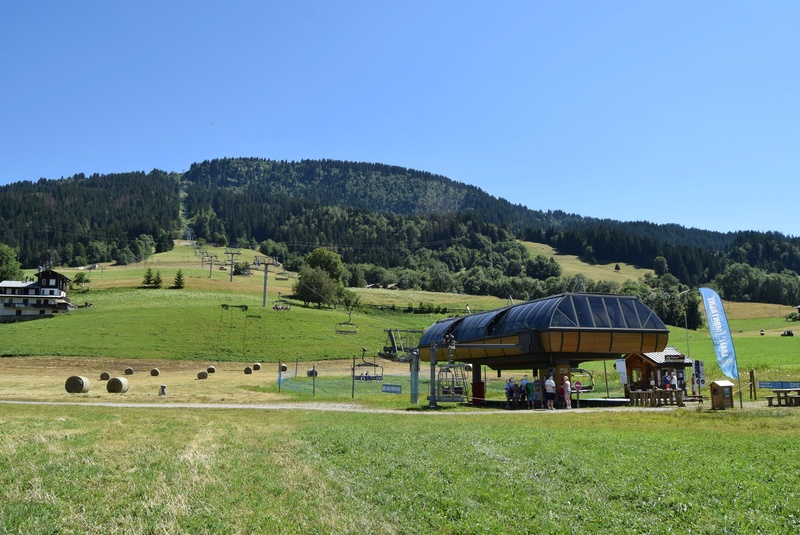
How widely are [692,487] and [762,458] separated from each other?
3.30m

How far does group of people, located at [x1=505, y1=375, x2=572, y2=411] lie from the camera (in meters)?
32.2

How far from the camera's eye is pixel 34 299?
109 metres

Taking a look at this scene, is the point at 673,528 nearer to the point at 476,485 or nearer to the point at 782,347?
the point at 476,485

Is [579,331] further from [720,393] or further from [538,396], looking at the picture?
[720,393]

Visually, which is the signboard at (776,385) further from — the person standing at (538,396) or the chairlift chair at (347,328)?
the chairlift chair at (347,328)

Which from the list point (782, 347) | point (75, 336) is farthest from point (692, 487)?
point (75, 336)

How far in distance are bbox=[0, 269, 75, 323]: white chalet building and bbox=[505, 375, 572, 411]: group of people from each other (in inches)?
3658

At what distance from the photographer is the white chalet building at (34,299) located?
106m

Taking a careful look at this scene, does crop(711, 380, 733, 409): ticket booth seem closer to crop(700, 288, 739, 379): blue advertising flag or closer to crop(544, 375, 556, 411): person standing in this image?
crop(700, 288, 739, 379): blue advertising flag

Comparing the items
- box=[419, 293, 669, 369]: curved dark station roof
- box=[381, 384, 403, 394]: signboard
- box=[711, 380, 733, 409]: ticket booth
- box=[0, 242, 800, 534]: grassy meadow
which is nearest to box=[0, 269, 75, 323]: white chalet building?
box=[381, 384, 403, 394]: signboard

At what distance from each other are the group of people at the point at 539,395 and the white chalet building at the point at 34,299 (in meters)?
92.9

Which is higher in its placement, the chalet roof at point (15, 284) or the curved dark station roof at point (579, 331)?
the chalet roof at point (15, 284)

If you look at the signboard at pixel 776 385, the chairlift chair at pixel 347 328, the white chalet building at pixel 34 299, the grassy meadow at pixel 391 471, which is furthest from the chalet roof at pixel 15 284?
the signboard at pixel 776 385

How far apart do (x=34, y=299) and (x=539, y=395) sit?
103 metres
